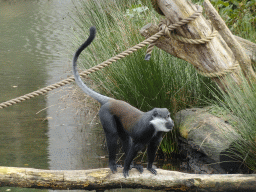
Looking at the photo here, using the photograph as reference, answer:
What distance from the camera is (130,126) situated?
2678mm

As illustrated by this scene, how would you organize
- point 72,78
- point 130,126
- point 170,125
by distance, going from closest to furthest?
point 170,125, point 130,126, point 72,78

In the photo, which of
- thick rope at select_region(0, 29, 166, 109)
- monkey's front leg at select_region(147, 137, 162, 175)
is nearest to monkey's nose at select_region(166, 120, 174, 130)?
monkey's front leg at select_region(147, 137, 162, 175)

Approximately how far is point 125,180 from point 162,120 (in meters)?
0.71

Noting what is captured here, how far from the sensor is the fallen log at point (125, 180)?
280 centimetres

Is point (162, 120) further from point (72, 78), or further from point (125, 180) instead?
point (72, 78)

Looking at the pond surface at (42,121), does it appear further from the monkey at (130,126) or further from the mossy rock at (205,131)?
the monkey at (130,126)

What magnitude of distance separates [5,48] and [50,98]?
17.4 feet

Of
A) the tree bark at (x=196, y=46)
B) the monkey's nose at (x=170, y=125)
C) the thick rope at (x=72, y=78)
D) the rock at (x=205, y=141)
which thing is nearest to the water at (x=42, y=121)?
the rock at (x=205, y=141)

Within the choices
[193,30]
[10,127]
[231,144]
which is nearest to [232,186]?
[231,144]

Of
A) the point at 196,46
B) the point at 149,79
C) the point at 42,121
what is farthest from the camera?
the point at 42,121

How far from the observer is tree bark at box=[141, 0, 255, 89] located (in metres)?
3.53

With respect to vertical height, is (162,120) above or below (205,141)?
above

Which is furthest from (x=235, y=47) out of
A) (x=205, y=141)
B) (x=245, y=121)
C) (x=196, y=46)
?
(x=205, y=141)

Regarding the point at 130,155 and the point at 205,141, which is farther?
the point at 205,141
